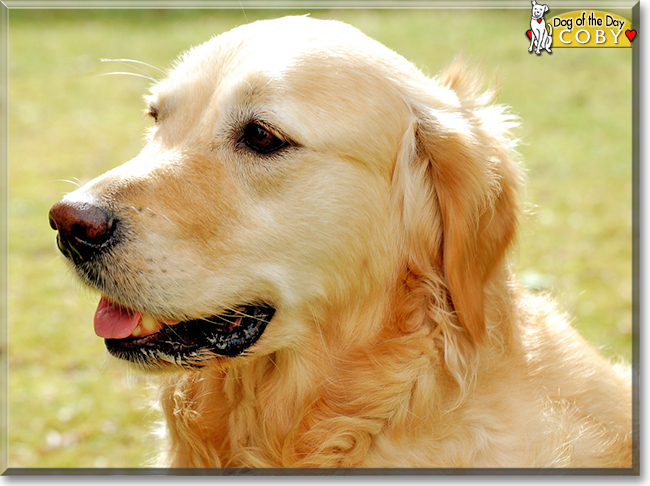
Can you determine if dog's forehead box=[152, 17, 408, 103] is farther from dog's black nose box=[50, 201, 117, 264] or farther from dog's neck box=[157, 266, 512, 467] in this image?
dog's neck box=[157, 266, 512, 467]

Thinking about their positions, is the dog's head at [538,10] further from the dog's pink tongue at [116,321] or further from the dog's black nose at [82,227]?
the dog's pink tongue at [116,321]

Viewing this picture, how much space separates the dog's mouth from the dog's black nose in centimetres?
34

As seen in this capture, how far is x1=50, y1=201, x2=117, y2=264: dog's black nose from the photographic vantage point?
2.66m

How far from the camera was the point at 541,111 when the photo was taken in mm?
13391

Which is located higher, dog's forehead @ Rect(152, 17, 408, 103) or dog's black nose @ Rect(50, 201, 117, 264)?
dog's forehead @ Rect(152, 17, 408, 103)

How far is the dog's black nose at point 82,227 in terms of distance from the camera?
266cm

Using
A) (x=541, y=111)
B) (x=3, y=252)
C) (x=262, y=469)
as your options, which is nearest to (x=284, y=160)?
(x=262, y=469)

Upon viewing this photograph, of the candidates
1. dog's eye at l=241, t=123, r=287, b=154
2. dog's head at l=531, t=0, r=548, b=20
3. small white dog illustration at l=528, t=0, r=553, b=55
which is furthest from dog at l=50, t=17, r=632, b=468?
dog's head at l=531, t=0, r=548, b=20

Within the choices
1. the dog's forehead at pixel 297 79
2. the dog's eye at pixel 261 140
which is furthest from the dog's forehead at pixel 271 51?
the dog's eye at pixel 261 140

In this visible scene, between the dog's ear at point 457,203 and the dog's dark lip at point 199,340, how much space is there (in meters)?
0.77

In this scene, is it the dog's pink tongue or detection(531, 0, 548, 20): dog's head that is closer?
the dog's pink tongue

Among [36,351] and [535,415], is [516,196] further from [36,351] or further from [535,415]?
[36,351]

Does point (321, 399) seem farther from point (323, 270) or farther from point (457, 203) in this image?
point (457, 203)

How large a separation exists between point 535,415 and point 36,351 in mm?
5221
